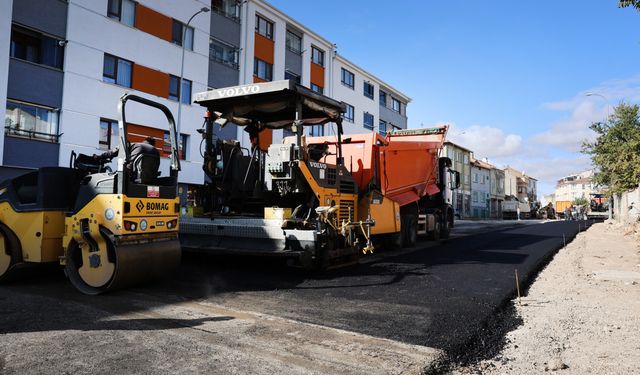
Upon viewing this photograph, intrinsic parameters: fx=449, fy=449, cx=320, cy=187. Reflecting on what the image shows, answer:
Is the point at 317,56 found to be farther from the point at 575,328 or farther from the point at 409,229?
the point at 575,328

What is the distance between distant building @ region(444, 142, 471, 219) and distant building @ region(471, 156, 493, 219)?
1522mm

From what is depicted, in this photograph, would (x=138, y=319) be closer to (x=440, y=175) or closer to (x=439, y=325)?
(x=439, y=325)

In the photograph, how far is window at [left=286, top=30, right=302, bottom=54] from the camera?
29688mm

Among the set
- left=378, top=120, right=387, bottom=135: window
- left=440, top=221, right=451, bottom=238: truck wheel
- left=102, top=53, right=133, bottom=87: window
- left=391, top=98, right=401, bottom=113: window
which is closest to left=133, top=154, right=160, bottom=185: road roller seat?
left=440, top=221, right=451, bottom=238: truck wheel

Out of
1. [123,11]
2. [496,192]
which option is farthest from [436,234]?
[496,192]

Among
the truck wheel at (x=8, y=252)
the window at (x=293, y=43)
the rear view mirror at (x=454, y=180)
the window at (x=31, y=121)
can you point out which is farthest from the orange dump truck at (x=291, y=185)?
the window at (x=293, y=43)

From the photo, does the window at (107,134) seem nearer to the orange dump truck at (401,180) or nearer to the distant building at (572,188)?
the orange dump truck at (401,180)

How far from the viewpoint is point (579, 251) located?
482 inches

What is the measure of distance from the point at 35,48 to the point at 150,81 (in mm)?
5026

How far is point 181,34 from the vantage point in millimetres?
22312

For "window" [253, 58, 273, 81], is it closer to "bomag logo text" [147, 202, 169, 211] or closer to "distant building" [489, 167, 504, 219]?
"bomag logo text" [147, 202, 169, 211]

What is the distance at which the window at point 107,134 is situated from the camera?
18531 mm

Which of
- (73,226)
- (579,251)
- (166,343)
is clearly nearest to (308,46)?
(579,251)

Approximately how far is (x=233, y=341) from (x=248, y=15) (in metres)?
24.9
